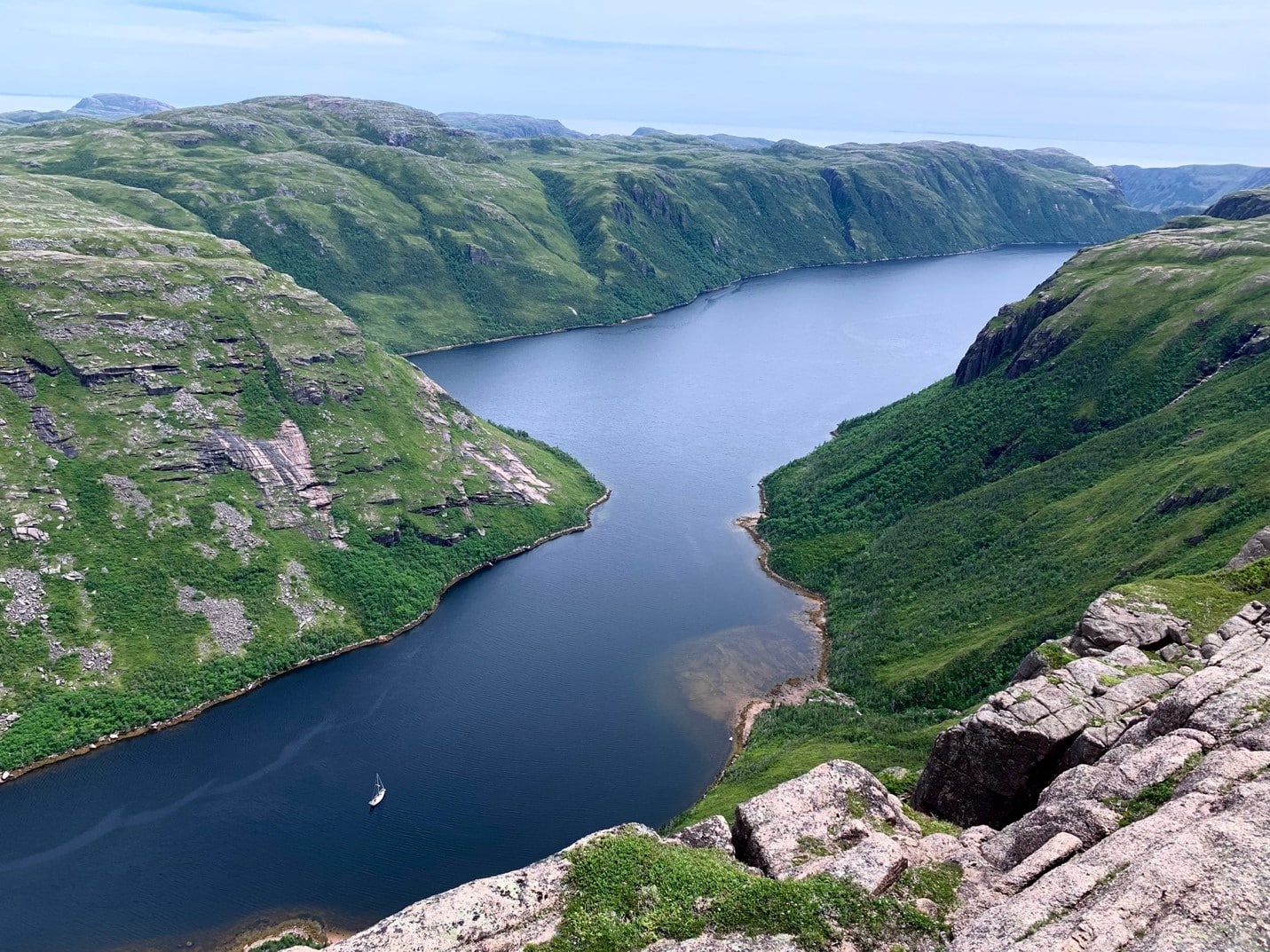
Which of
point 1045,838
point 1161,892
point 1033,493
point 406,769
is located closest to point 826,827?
point 1045,838

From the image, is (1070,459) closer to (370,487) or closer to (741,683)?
(741,683)

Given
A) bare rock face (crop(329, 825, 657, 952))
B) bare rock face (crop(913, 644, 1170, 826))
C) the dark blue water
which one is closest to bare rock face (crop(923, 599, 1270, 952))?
bare rock face (crop(913, 644, 1170, 826))

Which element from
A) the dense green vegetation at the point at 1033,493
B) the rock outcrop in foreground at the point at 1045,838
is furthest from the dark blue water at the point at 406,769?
the rock outcrop in foreground at the point at 1045,838

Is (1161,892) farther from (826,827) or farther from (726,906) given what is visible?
(726,906)

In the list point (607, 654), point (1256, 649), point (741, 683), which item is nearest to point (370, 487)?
point (607, 654)

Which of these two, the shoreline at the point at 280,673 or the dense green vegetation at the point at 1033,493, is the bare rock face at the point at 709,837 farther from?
the shoreline at the point at 280,673
